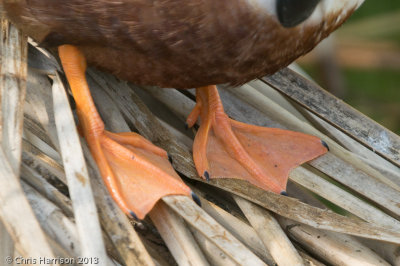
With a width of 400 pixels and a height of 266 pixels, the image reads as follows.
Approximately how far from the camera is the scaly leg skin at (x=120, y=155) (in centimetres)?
192

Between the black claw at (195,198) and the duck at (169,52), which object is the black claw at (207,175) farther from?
the black claw at (195,198)

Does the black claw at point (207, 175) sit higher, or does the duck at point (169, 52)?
the duck at point (169, 52)

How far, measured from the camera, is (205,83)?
6.77 ft

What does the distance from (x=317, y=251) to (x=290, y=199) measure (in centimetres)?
17

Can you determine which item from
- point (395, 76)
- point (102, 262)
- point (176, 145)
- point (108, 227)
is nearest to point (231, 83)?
point (176, 145)

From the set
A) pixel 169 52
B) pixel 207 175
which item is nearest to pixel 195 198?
pixel 207 175

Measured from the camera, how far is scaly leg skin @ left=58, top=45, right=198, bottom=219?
6.30 feet

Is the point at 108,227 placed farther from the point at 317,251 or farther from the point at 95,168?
the point at 317,251

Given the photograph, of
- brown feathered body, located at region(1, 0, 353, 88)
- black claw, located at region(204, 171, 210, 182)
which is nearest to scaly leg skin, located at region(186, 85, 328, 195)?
black claw, located at region(204, 171, 210, 182)

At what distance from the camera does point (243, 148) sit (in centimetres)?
228

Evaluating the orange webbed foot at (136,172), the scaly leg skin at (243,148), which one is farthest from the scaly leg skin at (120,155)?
the scaly leg skin at (243,148)

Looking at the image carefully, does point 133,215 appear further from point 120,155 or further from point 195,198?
point 120,155

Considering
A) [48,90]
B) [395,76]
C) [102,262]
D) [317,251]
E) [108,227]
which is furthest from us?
[395,76]

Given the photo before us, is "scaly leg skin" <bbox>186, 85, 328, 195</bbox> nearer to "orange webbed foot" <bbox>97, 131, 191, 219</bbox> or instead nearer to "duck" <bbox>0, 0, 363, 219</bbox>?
"duck" <bbox>0, 0, 363, 219</bbox>
